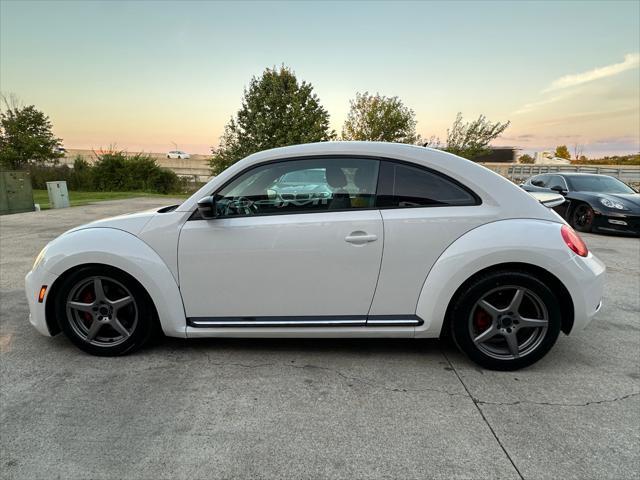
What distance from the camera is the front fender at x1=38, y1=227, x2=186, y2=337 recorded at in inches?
104

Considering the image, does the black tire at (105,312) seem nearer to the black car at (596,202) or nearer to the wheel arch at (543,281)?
the wheel arch at (543,281)

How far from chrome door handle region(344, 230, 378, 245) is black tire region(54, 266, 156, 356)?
1.55 meters

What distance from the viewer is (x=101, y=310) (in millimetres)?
2764

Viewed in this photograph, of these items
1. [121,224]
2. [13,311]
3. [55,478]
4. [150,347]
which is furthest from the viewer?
[13,311]

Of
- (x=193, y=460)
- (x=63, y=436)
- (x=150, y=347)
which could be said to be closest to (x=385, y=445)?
(x=193, y=460)

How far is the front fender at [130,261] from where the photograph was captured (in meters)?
2.63

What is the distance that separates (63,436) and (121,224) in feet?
4.61

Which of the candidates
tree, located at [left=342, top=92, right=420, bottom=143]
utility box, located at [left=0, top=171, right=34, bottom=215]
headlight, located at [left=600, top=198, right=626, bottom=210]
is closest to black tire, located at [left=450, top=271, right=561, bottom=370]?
headlight, located at [left=600, top=198, right=626, bottom=210]

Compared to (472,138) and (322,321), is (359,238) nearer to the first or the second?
(322,321)

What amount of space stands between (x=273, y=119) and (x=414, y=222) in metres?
28.9

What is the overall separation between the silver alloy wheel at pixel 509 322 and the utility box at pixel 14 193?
15.0 metres

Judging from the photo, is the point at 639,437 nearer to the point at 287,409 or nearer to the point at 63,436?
the point at 287,409

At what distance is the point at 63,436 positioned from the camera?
199cm

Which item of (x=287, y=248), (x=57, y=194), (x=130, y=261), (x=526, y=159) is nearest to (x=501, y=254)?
(x=287, y=248)
